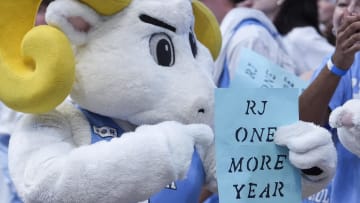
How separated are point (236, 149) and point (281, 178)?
0.12m

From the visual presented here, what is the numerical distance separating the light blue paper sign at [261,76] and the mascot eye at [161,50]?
2.48ft

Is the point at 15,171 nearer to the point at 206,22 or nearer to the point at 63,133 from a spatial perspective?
the point at 63,133

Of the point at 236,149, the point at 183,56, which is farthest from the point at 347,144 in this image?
the point at 183,56

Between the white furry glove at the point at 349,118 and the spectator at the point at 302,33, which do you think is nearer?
the white furry glove at the point at 349,118

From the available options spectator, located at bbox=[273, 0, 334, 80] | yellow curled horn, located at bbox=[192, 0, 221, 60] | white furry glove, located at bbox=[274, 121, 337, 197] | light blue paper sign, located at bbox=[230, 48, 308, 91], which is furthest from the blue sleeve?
spectator, located at bbox=[273, 0, 334, 80]

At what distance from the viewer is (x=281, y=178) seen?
63.9 inches

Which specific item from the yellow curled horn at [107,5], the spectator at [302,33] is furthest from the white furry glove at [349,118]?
the spectator at [302,33]

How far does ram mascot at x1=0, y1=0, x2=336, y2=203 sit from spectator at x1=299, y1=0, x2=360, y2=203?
362 mm

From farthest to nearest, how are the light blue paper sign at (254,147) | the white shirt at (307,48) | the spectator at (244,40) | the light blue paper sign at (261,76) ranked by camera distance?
the white shirt at (307,48)
the spectator at (244,40)
the light blue paper sign at (261,76)
the light blue paper sign at (254,147)

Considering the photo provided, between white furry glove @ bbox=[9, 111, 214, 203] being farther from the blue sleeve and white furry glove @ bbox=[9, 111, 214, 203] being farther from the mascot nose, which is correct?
the blue sleeve

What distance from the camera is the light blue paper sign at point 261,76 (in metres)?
2.39

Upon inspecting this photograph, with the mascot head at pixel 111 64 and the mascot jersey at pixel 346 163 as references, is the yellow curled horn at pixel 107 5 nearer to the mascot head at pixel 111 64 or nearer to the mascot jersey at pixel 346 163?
the mascot head at pixel 111 64

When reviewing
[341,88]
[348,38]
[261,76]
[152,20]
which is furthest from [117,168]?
[261,76]

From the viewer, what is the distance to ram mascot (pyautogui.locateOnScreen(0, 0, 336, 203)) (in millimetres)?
1473
